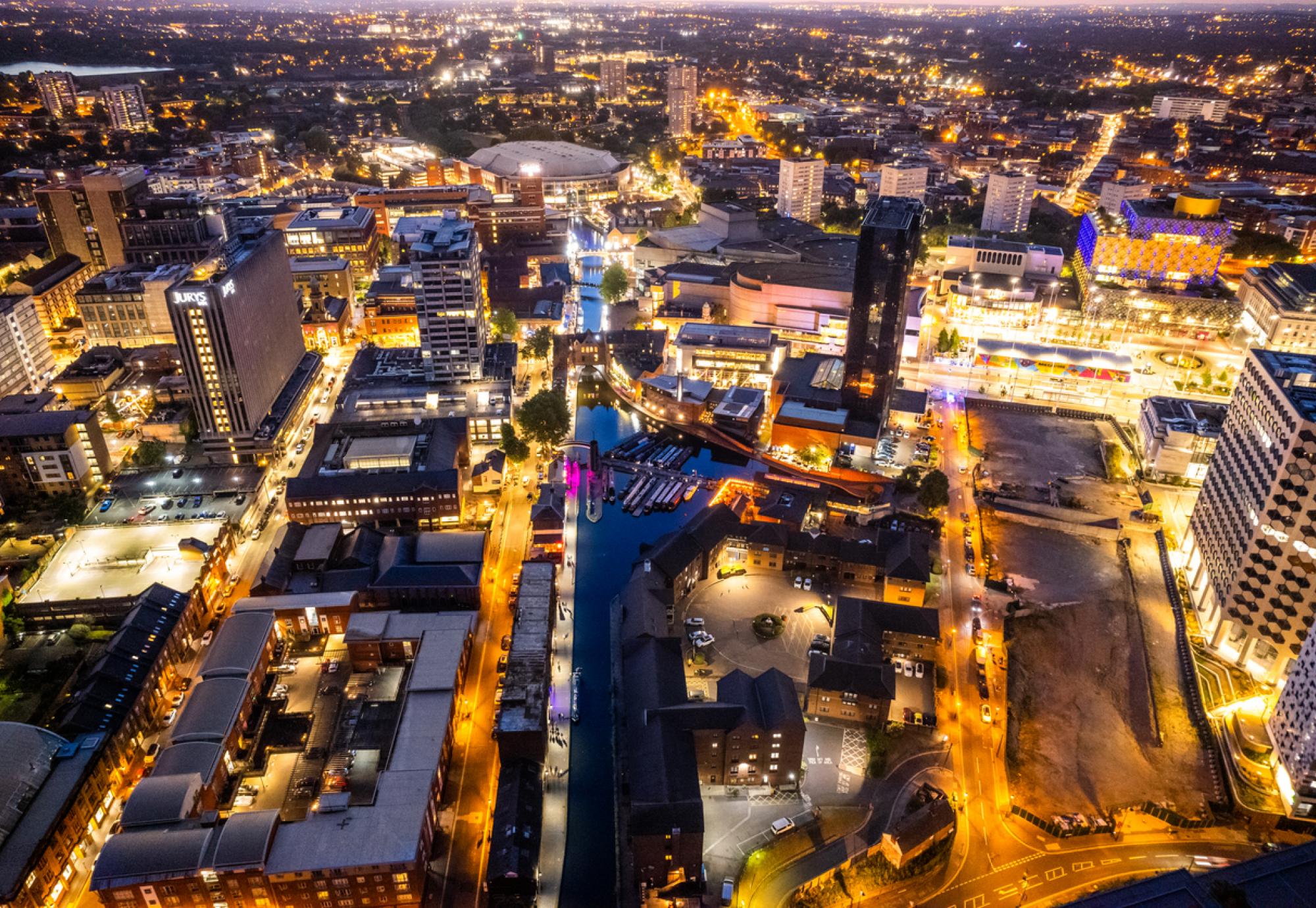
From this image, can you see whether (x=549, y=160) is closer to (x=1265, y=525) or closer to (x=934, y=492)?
(x=934, y=492)

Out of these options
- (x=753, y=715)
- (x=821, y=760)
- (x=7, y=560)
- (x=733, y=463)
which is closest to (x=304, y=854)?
(x=753, y=715)

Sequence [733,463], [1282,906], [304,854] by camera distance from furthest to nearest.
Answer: [733,463] → [304,854] → [1282,906]

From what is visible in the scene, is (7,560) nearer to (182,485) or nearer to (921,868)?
(182,485)

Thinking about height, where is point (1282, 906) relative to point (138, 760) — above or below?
above

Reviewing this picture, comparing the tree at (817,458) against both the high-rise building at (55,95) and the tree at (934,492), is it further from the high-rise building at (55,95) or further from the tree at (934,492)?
the high-rise building at (55,95)

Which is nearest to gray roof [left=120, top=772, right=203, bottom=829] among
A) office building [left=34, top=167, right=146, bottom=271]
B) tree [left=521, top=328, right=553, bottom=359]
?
tree [left=521, top=328, right=553, bottom=359]

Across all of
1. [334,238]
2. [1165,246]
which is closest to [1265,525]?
[1165,246]

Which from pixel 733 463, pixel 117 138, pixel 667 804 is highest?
pixel 117 138

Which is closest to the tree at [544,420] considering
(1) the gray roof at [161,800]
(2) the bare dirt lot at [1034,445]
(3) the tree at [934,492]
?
(3) the tree at [934,492]
